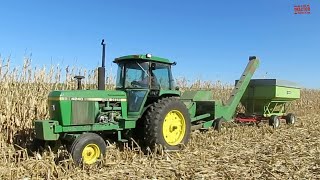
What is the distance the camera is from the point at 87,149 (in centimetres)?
527

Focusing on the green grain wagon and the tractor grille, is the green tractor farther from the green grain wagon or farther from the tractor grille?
the green grain wagon

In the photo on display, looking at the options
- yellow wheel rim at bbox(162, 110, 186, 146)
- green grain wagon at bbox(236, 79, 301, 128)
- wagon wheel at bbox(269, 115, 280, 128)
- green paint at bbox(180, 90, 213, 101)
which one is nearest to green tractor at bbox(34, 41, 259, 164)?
yellow wheel rim at bbox(162, 110, 186, 146)

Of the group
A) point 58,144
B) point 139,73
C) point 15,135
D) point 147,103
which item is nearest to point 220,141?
point 147,103

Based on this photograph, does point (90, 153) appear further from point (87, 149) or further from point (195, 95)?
point (195, 95)

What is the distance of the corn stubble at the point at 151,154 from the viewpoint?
187 inches

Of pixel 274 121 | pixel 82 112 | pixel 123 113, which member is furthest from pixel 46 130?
pixel 274 121

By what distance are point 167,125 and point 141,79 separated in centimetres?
106

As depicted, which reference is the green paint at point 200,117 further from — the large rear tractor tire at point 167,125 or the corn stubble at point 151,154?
the large rear tractor tire at point 167,125

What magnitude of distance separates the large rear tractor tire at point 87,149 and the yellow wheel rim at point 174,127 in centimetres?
146

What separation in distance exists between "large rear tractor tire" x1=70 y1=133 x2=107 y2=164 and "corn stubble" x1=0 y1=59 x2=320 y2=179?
141mm

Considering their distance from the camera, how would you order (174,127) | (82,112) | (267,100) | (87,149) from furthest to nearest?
(267,100), (174,127), (82,112), (87,149)

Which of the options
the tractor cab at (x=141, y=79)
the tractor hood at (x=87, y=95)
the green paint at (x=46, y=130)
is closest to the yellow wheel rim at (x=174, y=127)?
the tractor cab at (x=141, y=79)

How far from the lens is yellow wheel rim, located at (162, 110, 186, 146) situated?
21.5ft

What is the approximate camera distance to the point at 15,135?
6922 mm
